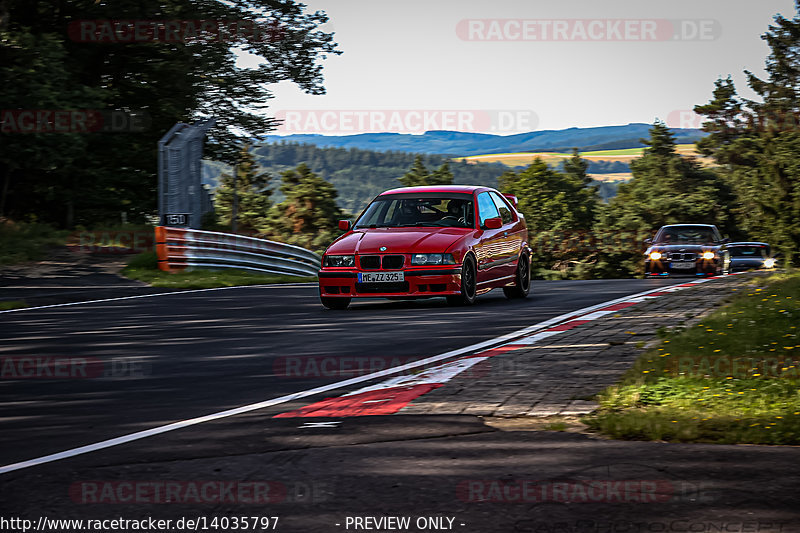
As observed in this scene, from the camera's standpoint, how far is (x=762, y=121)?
73.5m

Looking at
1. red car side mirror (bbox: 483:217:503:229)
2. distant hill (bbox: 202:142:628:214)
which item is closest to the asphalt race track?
red car side mirror (bbox: 483:217:503:229)

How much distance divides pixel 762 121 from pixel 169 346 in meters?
69.9

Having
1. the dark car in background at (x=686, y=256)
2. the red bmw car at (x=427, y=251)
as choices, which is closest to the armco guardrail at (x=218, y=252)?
the red bmw car at (x=427, y=251)

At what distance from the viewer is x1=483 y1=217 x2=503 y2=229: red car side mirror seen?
48.0 ft

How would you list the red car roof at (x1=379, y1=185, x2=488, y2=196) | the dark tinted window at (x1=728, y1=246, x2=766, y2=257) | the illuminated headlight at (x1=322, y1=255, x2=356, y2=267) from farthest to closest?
the dark tinted window at (x1=728, y1=246, x2=766, y2=257) → the red car roof at (x1=379, y1=185, x2=488, y2=196) → the illuminated headlight at (x1=322, y1=255, x2=356, y2=267)

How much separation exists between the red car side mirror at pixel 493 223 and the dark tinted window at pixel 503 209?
3.01 ft

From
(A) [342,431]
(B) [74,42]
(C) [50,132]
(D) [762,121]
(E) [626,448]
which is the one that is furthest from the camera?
(D) [762,121]

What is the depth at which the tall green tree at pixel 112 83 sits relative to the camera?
88.1 feet

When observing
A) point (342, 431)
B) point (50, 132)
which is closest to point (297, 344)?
point (342, 431)

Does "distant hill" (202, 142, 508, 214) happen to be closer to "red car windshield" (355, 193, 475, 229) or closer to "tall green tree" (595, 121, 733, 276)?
"tall green tree" (595, 121, 733, 276)

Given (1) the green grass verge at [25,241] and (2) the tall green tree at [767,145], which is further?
(2) the tall green tree at [767,145]

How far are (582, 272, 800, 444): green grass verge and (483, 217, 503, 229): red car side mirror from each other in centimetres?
529

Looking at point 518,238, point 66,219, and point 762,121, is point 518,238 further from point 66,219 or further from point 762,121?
point 762,121

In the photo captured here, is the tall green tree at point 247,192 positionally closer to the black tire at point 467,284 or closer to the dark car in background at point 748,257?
the dark car in background at point 748,257
